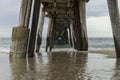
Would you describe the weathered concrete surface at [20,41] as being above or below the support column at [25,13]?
below

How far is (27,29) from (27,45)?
22.0 inches

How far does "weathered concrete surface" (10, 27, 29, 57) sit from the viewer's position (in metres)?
10.3

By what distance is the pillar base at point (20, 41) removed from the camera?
1034 cm

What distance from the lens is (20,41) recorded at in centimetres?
1034

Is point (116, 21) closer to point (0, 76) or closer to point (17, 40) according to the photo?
point (17, 40)

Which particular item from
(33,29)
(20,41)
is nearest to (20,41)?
(20,41)

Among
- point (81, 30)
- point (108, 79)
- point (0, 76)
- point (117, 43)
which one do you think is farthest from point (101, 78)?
point (81, 30)

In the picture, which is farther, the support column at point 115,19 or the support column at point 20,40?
the support column at point 20,40

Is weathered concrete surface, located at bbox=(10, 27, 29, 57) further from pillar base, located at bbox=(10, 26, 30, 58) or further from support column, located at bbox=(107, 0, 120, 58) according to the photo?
support column, located at bbox=(107, 0, 120, 58)

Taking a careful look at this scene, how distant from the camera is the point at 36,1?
11281mm

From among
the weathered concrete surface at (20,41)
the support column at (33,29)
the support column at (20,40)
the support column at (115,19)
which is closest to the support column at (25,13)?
the support column at (20,40)

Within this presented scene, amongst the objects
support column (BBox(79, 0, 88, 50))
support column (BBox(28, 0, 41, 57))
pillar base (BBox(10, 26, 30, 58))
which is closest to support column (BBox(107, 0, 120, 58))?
support column (BBox(28, 0, 41, 57))

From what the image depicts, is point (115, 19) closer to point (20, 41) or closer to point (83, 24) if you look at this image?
point (20, 41)

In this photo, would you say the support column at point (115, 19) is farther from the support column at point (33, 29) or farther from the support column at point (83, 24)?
the support column at point (83, 24)
